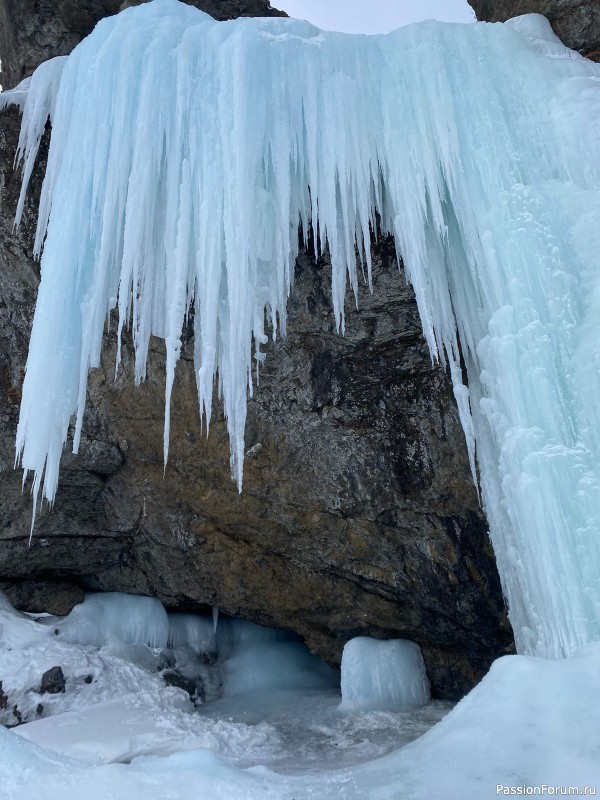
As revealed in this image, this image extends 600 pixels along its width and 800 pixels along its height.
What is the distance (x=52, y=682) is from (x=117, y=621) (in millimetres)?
1304

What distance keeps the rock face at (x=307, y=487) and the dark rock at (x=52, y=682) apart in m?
1.32

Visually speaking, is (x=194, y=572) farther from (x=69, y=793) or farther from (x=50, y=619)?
(x=69, y=793)

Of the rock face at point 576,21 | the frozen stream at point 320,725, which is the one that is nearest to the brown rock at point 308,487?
the frozen stream at point 320,725

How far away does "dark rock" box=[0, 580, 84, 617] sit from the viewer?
7.16 metres

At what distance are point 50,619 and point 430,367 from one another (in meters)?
4.82

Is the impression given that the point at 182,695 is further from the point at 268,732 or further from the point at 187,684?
the point at 268,732

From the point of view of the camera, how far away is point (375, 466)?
5.79 meters

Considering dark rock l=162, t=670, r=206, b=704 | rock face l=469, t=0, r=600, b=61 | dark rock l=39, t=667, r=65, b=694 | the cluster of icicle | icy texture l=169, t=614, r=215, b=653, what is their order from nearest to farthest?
the cluster of icicle < rock face l=469, t=0, r=600, b=61 < dark rock l=39, t=667, r=65, b=694 < dark rock l=162, t=670, r=206, b=704 < icy texture l=169, t=614, r=215, b=653

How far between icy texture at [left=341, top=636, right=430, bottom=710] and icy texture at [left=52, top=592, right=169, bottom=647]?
217cm

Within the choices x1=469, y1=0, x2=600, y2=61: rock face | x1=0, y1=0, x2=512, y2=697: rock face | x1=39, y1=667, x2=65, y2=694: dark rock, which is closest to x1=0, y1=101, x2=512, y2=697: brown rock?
x1=0, y1=0, x2=512, y2=697: rock face

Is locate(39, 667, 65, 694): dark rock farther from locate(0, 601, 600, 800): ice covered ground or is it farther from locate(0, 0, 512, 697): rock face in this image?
locate(0, 0, 512, 697): rock face

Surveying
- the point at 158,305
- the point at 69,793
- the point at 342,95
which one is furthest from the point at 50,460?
A: the point at 342,95

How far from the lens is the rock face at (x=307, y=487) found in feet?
18.2

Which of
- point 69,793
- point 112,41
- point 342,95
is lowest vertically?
point 69,793
